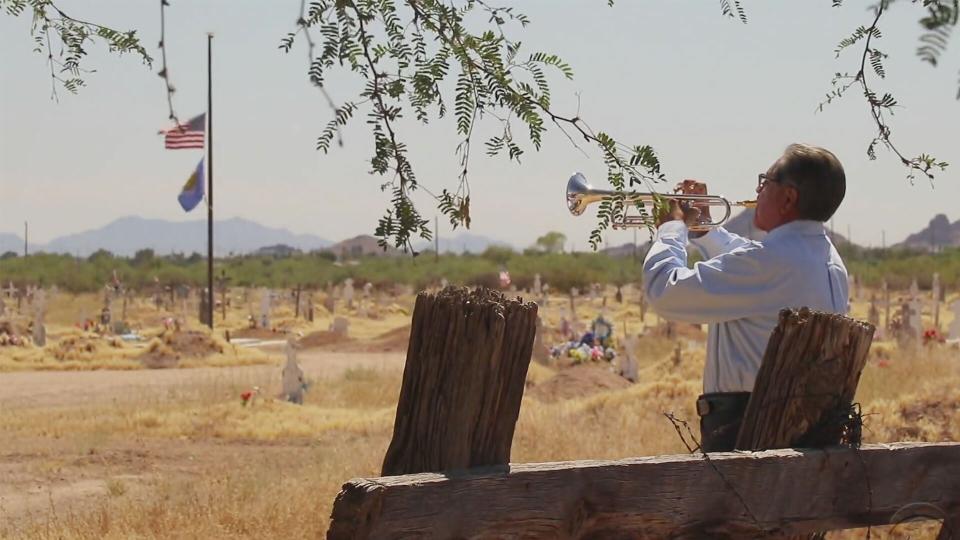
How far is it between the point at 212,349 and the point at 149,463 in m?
10.9

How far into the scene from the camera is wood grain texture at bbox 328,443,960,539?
242 centimetres

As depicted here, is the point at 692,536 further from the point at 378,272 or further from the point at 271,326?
the point at 378,272

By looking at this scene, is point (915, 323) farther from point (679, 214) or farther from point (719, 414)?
point (719, 414)

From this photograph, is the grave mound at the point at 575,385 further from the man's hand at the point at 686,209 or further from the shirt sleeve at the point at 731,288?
the shirt sleeve at the point at 731,288

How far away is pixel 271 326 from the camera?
31.2 m

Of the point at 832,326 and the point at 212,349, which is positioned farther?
the point at 212,349

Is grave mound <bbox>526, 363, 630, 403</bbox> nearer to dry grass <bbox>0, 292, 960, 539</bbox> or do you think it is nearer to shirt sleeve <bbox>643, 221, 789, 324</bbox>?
dry grass <bbox>0, 292, 960, 539</bbox>

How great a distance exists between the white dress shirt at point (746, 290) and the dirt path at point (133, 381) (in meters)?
12.5

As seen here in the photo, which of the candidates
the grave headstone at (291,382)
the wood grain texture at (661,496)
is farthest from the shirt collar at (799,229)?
the grave headstone at (291,382)

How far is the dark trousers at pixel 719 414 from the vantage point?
362 centimetres

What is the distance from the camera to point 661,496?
2752 millimetres

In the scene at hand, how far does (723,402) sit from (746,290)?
0.32 m

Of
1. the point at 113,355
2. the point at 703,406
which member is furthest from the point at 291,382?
the point at 703,406

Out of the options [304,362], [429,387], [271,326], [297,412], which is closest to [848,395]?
[429,387]
